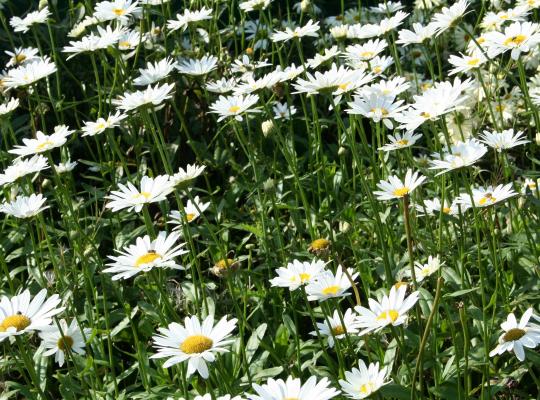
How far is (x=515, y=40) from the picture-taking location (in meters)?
2.93

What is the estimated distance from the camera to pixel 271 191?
309 cm

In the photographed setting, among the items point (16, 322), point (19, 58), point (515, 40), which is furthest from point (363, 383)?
point (19, 58)

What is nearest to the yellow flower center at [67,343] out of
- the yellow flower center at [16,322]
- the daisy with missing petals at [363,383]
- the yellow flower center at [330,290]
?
the yellow flower center at [16,322]

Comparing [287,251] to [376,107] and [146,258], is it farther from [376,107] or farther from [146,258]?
[146,258]

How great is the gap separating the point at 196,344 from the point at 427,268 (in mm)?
859

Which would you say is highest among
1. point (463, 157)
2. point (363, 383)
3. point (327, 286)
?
point (463, 157)

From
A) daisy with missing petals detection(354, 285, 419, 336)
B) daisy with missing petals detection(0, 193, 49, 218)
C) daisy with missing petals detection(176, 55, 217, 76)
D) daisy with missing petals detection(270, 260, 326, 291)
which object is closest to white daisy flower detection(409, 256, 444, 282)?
daisy with missing petals detection(270, 260, 326, 291)

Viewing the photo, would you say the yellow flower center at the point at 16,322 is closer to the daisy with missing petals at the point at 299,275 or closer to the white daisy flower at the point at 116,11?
the daisy with missing petals at the point at 299,275

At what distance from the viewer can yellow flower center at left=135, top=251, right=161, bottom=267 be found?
7.56 ft

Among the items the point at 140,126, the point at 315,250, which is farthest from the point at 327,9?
the point at 315,250

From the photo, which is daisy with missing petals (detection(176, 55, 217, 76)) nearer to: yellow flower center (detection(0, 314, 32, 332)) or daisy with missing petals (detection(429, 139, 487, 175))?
daisy with missing petals (detection(429, 139, 487, 175))

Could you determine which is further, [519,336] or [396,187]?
[396,187]

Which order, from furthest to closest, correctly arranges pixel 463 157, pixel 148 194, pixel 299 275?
1. pixel 148 194
2. pixel 463 157
3. pixel 299 275

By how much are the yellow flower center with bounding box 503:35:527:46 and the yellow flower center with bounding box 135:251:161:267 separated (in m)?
1.32
